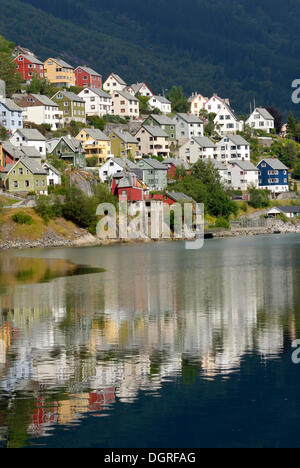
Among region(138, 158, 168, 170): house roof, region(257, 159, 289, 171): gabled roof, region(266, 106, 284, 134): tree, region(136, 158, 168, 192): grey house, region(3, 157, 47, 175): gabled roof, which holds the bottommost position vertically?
region(3, 157, 47, 175): gabled roof

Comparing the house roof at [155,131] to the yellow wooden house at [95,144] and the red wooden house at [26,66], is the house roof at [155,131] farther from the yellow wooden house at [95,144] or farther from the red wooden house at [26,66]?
the red wooden house at [26,66]

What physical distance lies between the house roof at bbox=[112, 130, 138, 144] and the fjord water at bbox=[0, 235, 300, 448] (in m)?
82.4

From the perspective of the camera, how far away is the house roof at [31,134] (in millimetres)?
123562

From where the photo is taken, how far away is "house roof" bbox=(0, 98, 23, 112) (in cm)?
13050

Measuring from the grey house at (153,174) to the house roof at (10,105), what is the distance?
20.6m

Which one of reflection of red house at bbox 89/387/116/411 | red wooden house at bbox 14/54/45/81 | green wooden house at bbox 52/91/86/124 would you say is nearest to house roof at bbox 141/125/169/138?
green wooden house at bbox 52/91/86/124

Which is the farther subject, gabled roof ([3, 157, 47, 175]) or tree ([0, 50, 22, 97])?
tree ([0, 50, 22, 97])

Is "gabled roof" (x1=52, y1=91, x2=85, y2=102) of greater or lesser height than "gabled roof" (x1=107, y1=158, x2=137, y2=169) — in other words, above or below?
above

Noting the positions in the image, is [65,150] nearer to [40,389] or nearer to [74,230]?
[74,230]

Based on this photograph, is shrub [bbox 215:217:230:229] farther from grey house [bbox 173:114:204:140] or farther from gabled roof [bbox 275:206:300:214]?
grey house [bbox 173:114:204:140]

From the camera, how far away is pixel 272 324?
37844 millimetres

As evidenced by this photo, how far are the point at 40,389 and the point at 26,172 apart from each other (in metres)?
86.0

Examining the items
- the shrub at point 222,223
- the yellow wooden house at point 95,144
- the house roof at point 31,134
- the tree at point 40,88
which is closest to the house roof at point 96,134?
the yellow wooden house at point 95,144

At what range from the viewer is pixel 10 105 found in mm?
131625
